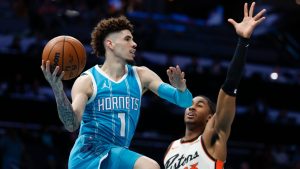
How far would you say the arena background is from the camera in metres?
13.3

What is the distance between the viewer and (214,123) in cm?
647

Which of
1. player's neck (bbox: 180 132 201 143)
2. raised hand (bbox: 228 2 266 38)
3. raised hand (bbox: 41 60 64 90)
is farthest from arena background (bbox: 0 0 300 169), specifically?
raised hand (bbox: 228 2 266 38)

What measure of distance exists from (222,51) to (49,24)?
212 inches

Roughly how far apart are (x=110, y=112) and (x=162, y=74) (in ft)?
25.9

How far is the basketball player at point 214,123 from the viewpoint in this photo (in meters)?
5.95

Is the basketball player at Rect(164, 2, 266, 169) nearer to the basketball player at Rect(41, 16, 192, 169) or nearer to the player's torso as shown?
the basketball player at Rect(41, 16, 192, 169)

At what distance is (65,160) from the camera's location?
13.3 metres

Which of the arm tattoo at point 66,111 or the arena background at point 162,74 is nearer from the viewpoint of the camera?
the arm tattoo at point 66,111

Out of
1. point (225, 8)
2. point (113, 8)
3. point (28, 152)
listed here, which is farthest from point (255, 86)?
point (28, 152)

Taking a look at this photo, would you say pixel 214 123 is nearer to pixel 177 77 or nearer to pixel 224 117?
pixel 224 117

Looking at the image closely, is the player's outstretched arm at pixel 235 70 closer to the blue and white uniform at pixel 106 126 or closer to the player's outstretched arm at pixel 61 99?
the blue and white uniform at pixel 106 126

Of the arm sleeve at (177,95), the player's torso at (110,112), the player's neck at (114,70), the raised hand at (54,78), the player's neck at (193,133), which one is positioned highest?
the raised hand at (54,78)

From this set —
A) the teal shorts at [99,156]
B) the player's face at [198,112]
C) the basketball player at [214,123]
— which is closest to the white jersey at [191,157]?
the basketball player at [214,123]

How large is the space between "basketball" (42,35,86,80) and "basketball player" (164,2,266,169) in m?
1.46
